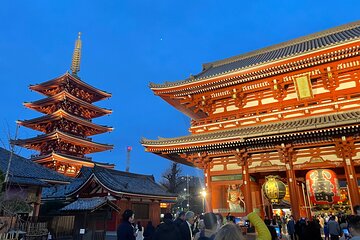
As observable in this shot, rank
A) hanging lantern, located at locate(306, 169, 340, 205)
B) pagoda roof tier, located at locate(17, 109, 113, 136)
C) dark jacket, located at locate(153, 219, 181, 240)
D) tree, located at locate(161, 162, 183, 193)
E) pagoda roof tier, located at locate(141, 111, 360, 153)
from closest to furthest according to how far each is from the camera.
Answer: dark jacket, located at locate(153, 219, 181, 240), pagoda roof tier, located at locate(141, 111, 360, 153), hanging lantern, located at locate(306, 169, 340, 205), pagoda roof tier, located at locate(17, 109, 113, 136), tree, located at locate(161, 162, 183, 193)

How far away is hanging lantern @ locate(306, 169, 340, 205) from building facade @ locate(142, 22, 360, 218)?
55 cm

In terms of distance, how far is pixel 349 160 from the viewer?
11.7 m

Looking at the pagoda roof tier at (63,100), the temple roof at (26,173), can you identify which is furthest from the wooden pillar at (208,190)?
the pagoda roof tier at (63,100)

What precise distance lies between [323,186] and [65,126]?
34.2m

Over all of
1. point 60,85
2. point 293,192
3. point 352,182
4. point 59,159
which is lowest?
point 293,192

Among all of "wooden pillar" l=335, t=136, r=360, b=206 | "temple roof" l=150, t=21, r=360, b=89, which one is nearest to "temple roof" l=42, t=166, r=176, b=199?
"temple roof" l=150, t=21, r=360, b=89

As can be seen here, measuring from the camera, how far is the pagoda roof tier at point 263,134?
36.0ft

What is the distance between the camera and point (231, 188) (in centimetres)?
1485

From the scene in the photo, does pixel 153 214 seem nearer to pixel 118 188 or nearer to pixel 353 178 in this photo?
pixel 118 188

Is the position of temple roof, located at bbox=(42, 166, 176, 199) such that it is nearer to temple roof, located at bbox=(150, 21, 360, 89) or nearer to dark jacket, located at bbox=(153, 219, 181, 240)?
temple roof, located at bbox=(150, 21, 360, 89)

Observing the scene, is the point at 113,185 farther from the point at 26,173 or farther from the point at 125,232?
the point at 125,232

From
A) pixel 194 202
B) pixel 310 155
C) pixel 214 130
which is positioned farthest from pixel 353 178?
pixel 194 202

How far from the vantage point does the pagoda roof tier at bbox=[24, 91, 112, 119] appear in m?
36.0

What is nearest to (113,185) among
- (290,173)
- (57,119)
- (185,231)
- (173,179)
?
(290,173)
